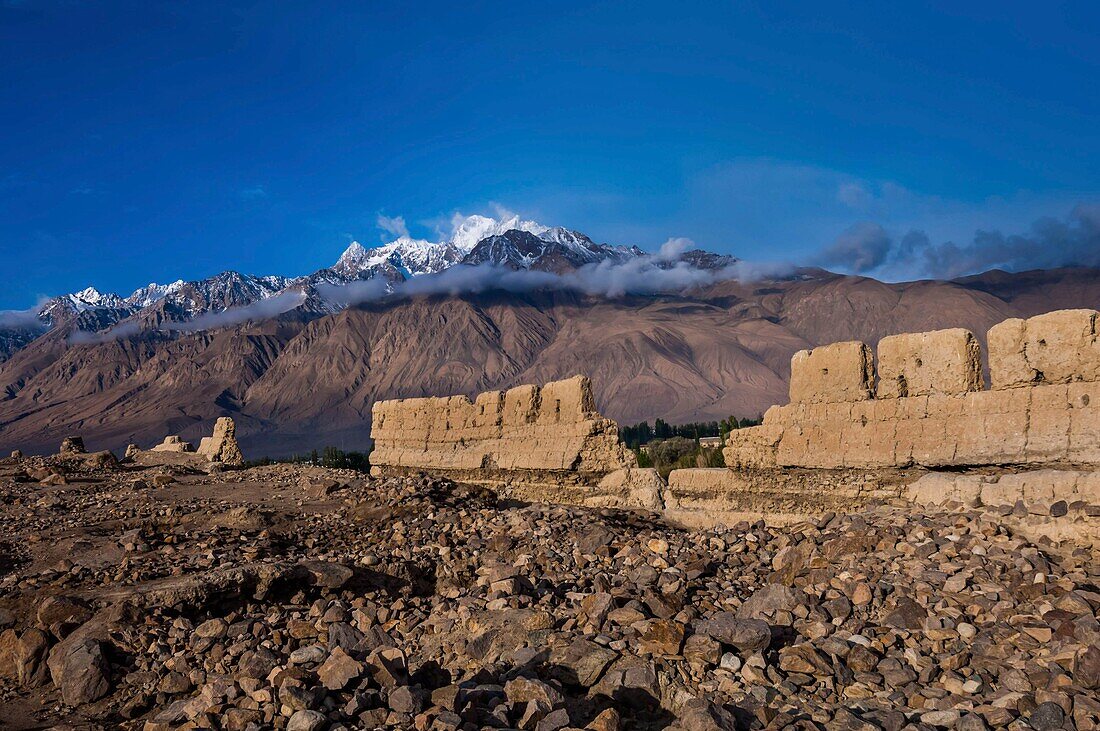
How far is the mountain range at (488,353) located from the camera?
115625 mm

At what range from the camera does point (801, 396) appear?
1037 cm

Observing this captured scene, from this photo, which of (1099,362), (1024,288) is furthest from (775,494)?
(1024,288)

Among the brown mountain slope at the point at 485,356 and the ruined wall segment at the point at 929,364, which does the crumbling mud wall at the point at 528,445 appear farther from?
the brown mountain slope at the point at 485,356

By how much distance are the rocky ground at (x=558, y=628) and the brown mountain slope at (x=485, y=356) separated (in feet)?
310

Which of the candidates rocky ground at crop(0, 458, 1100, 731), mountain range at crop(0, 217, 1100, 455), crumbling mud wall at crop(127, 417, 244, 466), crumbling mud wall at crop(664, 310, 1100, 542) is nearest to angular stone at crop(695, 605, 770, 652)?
rocky ground at crop(0, 458, 1100, 731)

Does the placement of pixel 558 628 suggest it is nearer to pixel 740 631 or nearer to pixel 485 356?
pixel 740 631

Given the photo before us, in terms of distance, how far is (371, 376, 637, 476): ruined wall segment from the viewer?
44.0 ft

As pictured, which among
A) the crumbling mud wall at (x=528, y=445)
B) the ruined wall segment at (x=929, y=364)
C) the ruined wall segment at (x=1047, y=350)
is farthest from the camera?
the crumbling mud wall at (x=528, y=445)

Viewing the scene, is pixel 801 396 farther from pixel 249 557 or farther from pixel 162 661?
pixel 162 661

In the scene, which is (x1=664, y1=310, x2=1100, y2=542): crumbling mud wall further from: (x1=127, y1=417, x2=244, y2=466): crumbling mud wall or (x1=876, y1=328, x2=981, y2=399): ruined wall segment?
(x1=127, y1=417, x2=244, y2=466): crumbling mud wall

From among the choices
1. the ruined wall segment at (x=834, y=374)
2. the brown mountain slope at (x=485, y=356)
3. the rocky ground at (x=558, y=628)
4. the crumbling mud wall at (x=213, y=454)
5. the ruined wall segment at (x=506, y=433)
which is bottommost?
the rocky ground at (x=558, y=628)

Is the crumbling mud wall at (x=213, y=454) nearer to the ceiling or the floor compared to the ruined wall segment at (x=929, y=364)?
nearer to the floor

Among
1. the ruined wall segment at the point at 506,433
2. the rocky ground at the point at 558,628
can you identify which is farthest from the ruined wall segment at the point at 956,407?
the ruined wall segment at the point at 506,433

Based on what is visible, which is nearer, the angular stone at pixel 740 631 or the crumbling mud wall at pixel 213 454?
the angular stone at pixel 740 631
